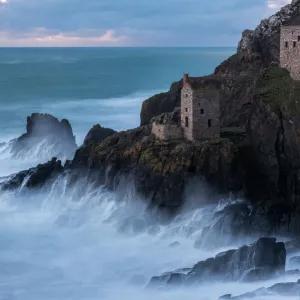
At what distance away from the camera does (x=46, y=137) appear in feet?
201

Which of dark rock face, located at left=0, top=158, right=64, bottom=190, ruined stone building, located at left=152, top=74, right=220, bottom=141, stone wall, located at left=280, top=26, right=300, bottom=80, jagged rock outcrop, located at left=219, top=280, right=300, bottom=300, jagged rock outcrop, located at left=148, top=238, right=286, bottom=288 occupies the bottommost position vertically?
jagged rock outcrop, located at left=219, top=280, right=300, bottom=300

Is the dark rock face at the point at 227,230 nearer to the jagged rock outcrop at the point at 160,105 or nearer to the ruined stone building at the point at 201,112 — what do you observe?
the ruined stone building at the point at 201,112

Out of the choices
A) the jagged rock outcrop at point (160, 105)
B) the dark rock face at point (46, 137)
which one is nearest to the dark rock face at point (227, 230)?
the jagged rock outcrop at point (160, 105)

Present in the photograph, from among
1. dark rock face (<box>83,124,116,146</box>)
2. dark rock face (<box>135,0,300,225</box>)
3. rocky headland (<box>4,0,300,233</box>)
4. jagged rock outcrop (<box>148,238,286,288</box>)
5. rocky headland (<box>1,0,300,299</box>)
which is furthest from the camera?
dark rock face (<box>83,124,116,146</box>)

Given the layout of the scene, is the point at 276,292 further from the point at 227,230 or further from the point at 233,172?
the point at 233,172

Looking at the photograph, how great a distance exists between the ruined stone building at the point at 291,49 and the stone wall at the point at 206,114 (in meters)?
5.50

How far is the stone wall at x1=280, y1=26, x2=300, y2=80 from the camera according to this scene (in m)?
41.5

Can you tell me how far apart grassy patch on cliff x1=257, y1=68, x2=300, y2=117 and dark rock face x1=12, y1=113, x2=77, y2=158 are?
22.9m

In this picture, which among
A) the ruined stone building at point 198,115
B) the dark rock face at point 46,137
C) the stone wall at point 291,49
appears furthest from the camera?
the dark rock face at point 46,137

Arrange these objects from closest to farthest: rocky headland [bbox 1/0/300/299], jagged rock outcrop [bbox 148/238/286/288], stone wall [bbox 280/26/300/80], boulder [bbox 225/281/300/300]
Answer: boulder [bbox 225/281/300/300] → jagged rock outcrop [bbox 148/238/286/288] → rocky headland [bbox 1/0/300/299] → stone wall [bbox 280/26/300/80]

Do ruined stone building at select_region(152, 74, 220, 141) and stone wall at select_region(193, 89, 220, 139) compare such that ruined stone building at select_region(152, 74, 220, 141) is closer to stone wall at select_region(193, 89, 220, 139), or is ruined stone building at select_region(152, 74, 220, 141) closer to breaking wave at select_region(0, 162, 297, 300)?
stone wall at select_region(193, 89, 220, 139)

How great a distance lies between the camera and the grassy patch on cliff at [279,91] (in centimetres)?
3841

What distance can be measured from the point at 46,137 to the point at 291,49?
26733mm

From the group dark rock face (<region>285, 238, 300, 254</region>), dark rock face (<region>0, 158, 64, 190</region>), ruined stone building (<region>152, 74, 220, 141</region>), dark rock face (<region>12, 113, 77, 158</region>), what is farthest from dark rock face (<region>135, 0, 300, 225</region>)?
dark rock face (<region>12, 113, 77, 158</region>)
